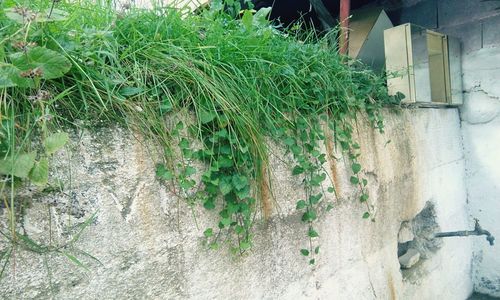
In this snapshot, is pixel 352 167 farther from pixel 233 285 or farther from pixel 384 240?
pixel 233 285

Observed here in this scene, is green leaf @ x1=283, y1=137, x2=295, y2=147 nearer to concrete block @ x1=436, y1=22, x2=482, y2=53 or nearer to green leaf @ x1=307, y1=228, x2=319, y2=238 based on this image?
green leaf @ x1=307, y1=228, x2=319, y2=238

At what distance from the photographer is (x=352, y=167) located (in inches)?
73.4

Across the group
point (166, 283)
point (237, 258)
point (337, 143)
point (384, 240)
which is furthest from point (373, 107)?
point (166, 283)

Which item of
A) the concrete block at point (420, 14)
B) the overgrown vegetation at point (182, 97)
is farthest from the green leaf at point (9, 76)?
the concrete block at point (420, 14)

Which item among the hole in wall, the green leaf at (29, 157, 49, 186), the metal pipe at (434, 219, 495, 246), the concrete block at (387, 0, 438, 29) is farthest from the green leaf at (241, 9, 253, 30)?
the concrete block at (387, 0, 438, 29)

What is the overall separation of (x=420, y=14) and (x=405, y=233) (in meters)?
2.10

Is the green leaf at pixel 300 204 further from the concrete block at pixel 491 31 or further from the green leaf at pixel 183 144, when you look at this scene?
the concrete block at pixel 491 31

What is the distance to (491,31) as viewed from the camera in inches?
116

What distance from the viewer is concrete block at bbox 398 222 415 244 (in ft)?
8.10

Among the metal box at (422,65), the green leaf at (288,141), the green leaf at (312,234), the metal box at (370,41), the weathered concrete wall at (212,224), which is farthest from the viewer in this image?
the metal box at (370,41)

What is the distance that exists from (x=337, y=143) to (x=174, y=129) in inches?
39.3

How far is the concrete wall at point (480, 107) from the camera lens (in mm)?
2986

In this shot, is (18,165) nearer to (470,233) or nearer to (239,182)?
(239,182)

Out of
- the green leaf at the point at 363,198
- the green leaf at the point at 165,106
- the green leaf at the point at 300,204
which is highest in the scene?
the green leaf at the point at 165,106
